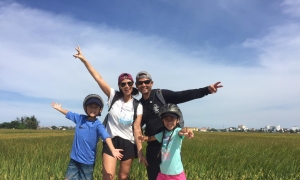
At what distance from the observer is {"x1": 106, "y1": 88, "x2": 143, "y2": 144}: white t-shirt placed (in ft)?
11.9

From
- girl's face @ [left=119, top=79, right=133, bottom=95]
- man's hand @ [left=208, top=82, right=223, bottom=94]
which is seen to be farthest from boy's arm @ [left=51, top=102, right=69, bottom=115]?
man's hand @ [left=208, top=82, right=223, bottom=94]

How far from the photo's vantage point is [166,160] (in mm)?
3402

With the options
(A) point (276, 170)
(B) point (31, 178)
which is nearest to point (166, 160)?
(B) point (31, 178)

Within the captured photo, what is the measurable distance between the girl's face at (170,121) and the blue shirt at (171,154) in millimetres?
68

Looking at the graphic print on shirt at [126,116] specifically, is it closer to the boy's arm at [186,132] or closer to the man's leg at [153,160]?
the man's leg at [153,160]

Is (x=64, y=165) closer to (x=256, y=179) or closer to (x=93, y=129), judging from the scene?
(x=93, y=129)

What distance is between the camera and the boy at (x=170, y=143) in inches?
132

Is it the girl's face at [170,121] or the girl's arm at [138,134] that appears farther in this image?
the girl's arm at [138,134]

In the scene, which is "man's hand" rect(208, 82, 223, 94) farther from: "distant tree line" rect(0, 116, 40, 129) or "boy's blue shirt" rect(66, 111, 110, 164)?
"distant tree line" rect(0, 116, 40, 129)

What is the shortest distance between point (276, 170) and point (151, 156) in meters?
3.69

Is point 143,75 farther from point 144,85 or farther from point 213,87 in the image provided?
point 213,87

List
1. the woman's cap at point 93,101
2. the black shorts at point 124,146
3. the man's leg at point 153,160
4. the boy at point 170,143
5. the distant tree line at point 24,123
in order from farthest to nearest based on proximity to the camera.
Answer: the distant tree line at point 24,123 → the woman's cap at point 93,101 → the black shorts at point 124,146 → the man's leg at point 153,160 → the boy at point 170,143

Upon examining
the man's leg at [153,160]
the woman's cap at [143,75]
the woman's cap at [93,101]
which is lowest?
the man's leg at [153,160]

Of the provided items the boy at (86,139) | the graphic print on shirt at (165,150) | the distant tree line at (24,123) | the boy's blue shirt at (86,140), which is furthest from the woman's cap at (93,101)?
the distant tree line at (24,123)
